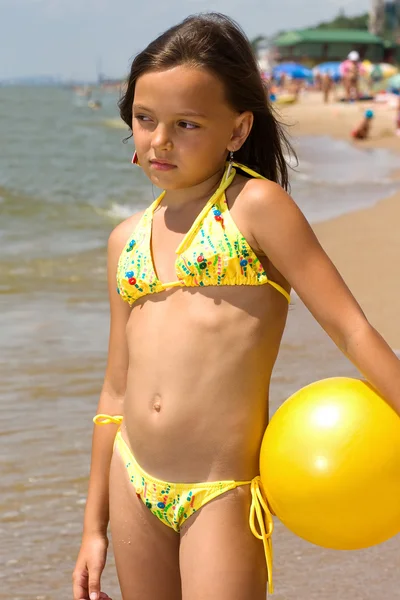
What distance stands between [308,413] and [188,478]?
33 centimetres

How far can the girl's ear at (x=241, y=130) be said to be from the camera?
94.4 inches

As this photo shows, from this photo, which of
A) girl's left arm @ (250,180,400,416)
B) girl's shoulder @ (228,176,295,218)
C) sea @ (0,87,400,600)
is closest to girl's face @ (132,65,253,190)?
girl's shoulder @ (228,176,295,218)

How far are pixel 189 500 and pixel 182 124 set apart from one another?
2.78ft

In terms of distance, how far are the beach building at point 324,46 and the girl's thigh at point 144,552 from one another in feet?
275

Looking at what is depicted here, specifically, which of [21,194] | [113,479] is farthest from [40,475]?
[21,194]

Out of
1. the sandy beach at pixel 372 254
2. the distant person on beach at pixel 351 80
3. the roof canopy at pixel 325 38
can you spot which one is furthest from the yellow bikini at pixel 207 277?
the roof canopy at pixel 325 38

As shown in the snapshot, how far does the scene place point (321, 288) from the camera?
2.23m

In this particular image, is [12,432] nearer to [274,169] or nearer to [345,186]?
[274,169]

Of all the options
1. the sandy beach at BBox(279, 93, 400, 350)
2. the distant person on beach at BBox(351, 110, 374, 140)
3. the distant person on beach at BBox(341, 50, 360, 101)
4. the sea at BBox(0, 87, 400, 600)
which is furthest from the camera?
the distant person on beach at BBox(341, 50, 360, 101)

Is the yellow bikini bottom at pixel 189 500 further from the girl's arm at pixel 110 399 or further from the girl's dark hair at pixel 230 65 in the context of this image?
the girl's dark hair at pixel 230 65

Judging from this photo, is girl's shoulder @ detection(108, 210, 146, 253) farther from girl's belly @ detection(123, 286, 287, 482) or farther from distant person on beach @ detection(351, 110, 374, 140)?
distant person on beach @ detection(351, 110, 374, 140)

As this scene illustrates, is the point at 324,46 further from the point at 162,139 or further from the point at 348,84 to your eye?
the point at 162,139

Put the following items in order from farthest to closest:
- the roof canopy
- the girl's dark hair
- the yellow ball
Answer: the roof canopy
the girl's dark hair
the yellow ball

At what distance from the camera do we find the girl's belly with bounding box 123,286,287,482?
7.55ft
